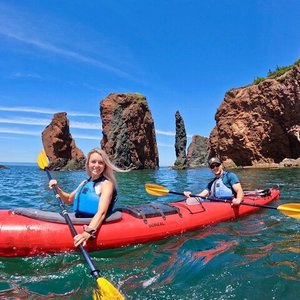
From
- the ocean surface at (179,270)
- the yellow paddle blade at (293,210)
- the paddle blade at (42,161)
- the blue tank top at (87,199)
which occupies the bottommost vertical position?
the ocean surface at (179,270)

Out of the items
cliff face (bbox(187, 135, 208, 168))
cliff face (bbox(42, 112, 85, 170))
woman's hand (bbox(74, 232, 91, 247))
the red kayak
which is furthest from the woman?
cliff face (bbox(187, 135, 208, 168))

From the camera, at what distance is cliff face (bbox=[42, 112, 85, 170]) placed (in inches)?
3206

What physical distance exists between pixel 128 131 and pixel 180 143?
10973 millimetres

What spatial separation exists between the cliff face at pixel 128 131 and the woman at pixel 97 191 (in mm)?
55689

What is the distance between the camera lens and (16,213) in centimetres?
506

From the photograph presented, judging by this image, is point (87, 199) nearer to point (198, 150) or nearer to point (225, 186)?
point (225, 186)

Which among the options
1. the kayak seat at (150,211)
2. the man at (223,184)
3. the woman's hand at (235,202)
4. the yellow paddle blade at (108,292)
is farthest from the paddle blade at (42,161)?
the yellow paddle blade at (108,292)

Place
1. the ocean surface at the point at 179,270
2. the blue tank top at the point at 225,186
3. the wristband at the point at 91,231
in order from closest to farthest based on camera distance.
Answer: the ocean surface at the point at 179,270 < the wristband at the point at 91,231 < the blue tank top at the point at 225,186

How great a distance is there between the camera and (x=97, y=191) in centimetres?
500

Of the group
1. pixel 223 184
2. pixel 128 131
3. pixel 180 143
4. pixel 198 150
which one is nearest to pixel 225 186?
pixel 223 184

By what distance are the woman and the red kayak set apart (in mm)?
204

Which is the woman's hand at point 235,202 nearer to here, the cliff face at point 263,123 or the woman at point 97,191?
the woman at point 97,191

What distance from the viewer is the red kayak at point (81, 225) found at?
4.68 m

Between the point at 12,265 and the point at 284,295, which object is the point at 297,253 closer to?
the point at 284,295
